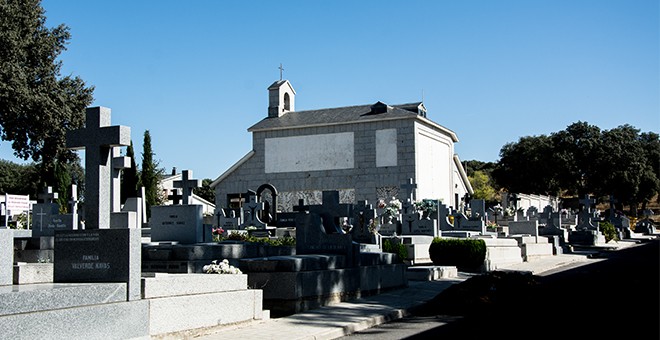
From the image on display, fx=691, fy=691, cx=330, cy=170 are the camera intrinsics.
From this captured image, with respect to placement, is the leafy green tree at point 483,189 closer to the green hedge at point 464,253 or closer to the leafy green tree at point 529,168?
the leafy green tree at point 529,168

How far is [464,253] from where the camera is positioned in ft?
66.9

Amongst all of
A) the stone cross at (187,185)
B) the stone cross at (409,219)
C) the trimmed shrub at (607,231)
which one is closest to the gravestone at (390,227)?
the stone cross at (409,219)

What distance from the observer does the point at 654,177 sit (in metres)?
72.8

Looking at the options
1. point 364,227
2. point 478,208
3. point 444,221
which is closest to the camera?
point 364,227

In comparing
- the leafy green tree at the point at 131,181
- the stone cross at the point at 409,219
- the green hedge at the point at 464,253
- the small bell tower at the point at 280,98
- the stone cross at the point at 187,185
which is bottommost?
the green hedge at the point at 464,253

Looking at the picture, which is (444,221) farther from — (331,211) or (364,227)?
(331,211)

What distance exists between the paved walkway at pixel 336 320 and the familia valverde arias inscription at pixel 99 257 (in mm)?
1345

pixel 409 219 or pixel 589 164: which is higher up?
pixel 589 164

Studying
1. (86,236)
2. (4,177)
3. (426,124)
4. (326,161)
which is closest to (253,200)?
(326,161)

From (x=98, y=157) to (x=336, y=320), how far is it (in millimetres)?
4262

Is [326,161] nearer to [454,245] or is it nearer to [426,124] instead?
[426,124]

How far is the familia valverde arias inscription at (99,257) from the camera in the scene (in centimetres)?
798

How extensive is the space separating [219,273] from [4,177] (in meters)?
70.8

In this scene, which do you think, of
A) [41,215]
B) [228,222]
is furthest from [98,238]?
[228,222]
